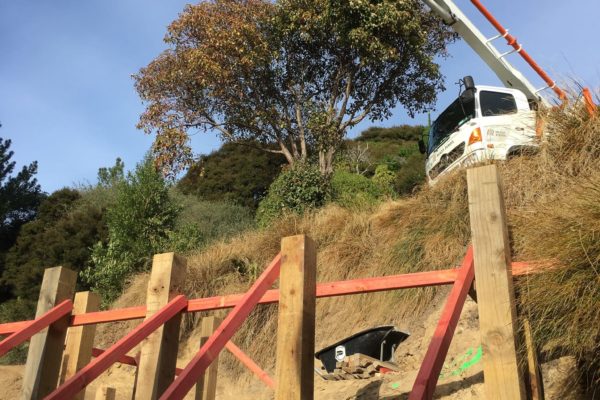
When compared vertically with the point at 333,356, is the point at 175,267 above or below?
above

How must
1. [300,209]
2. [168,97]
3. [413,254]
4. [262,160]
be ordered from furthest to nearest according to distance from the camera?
1. [262,160]
2. [168,97]
3. [300,209]
4. [413,254]

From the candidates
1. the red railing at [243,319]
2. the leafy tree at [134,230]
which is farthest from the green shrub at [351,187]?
the red railing at [243,319]

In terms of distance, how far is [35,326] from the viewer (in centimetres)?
326

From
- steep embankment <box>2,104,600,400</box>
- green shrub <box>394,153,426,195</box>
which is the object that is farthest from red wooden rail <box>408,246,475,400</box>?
green shrub <box>394,153,426,195</box>

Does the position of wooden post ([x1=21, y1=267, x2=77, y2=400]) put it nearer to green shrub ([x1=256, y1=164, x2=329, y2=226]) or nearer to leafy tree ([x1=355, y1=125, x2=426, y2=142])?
green shrub ([x1=256, y1=164, x2=329, y2=226])

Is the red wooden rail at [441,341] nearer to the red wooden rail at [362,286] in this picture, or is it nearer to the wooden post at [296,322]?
the red wooden rail at [362,286]

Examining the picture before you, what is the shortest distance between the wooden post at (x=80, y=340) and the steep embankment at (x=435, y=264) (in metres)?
2.14

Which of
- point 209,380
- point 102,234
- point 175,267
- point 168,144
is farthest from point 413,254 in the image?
point 102,234

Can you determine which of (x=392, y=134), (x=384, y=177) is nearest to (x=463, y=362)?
(x=384, y=177)

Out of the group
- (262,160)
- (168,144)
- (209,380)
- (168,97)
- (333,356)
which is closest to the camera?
(209,380)

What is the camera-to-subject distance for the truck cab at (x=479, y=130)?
26.0 feet

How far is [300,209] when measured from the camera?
11695mm

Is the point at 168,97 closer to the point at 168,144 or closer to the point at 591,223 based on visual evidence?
the point at 168,144

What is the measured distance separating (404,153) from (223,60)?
1050cm
